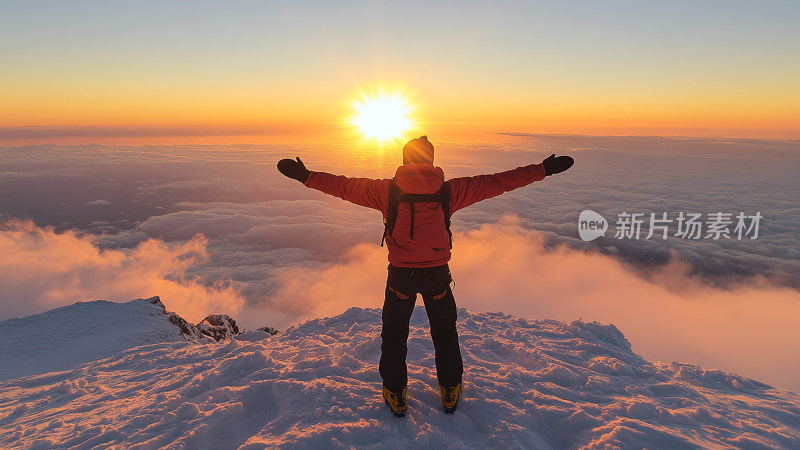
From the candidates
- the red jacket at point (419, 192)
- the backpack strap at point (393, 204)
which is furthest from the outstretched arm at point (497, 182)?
the backpack strap at point (393, 204)

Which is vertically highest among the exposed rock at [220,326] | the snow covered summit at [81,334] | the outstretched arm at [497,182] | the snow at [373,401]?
the outstretched arm at [497,182]

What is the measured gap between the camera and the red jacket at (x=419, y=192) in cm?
300

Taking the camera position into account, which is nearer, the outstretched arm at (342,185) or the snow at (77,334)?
the outstretched arm at (342,185)

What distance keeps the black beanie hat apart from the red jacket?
58 mm

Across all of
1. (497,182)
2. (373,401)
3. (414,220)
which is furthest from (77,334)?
(497,182)

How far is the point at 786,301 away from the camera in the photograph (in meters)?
109

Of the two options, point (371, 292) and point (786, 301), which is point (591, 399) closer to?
point (371, 292)

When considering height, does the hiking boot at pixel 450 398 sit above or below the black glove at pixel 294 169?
below

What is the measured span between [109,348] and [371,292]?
110 m

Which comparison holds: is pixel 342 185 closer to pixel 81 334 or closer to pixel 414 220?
pixel 414 220

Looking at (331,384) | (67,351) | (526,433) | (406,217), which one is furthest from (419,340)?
(67,351)

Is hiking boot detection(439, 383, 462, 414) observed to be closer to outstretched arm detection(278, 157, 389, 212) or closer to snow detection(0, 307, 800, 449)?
snow detection(0, 307, 800, 449)

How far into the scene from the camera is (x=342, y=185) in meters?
3.08

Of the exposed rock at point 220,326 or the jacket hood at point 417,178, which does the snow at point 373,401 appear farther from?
the exposed rock at point 220,326
